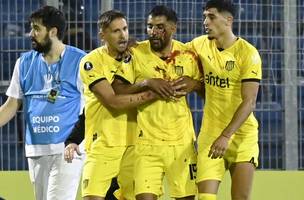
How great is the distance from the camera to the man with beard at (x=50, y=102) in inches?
251

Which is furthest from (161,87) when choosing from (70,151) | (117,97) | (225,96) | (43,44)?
(43,44)

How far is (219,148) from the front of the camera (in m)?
5.97

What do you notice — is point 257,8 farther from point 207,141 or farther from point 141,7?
point 207,141

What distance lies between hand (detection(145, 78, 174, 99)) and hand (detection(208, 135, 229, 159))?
1.28 ft

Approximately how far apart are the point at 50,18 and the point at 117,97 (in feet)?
2.37

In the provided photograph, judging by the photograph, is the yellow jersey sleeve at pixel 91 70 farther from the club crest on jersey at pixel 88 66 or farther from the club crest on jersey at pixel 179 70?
the club crest on jersey at pixel 179 70

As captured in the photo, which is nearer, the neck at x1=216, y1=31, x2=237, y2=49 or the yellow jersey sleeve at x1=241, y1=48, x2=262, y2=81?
the yellow jersey sleeve at x1=241, y1=48, x2=262, y2=81

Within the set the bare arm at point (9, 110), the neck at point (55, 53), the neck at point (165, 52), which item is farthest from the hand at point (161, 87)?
the bare arm at point (9, 110)

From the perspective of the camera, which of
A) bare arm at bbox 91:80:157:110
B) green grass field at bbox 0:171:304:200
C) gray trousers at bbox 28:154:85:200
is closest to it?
bare arm at bbox 91:80:157:110

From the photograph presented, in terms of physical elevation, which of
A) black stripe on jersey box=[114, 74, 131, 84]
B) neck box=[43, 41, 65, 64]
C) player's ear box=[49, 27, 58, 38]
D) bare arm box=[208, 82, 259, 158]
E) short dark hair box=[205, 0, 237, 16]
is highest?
short dark hair box=[205, 0, 237, 16]

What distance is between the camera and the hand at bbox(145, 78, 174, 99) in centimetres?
603

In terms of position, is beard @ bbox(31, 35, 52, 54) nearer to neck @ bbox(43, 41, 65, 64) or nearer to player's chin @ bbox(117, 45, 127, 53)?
neck @ bbox(43, 41, 65, 64)

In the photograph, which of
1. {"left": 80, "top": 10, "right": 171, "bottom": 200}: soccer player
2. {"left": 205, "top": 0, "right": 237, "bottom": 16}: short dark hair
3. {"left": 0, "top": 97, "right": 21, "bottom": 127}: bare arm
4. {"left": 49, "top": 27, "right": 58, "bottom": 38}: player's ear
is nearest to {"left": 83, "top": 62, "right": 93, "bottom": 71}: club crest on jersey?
{"left": 80, "top": 10, "right": 171, "bottom": 200}: soccer player

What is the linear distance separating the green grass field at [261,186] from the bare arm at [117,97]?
1986 mm
